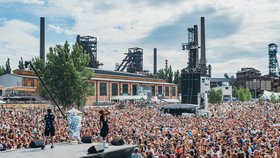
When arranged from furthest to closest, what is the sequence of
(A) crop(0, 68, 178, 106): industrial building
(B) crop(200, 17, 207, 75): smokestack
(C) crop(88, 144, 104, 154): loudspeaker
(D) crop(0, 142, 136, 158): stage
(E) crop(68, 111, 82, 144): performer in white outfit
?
(B) crop(200, 17, 207, 75): smokestack
(A) crop(0, 68, 178, 106): industrial building
(E) crop(68, 111, 82, 144): performer in white outfit
(C) crop(88, 144, 104, 154): loudspeaker
(D) crop(0, 142, 136, 158): stage

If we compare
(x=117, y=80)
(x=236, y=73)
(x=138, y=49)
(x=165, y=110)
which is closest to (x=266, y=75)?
(x=236, y=73)

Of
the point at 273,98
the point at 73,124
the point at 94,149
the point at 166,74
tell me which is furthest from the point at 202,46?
the point at 94,149

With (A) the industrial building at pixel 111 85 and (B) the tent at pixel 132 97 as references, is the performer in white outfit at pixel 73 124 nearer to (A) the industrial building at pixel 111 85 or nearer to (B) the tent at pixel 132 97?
(A) the industrial building at pixel 111 85

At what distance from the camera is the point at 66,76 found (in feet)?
132

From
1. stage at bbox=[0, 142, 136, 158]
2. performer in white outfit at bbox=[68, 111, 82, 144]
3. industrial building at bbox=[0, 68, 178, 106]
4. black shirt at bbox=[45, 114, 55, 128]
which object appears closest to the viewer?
stage at bbox=[0, 142, 136, 158]

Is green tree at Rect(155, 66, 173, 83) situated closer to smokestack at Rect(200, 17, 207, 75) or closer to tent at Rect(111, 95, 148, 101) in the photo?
smokestack at Rect(200, 17, 207, 75)

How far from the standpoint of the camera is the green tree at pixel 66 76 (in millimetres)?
39812

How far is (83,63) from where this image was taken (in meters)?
42.1

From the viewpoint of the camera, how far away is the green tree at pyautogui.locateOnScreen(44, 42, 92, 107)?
39.8 m

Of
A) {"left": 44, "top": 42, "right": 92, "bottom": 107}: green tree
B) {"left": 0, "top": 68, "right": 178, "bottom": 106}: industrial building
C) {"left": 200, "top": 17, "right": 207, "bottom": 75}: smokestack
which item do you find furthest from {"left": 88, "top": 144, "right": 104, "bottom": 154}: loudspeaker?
{"left": 200, "top": 17, "right": 207, "bottom": 75}: smokestack

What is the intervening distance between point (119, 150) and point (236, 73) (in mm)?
130568

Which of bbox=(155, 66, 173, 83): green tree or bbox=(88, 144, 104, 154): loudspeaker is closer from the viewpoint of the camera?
bbox=(88, 144, 104, 154): loudspeaker

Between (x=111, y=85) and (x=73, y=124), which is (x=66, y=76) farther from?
(x=111, y=85)

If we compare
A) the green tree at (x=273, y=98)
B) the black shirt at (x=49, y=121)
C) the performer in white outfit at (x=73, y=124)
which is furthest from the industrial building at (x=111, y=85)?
the black shirt at (x=49, y=121)
